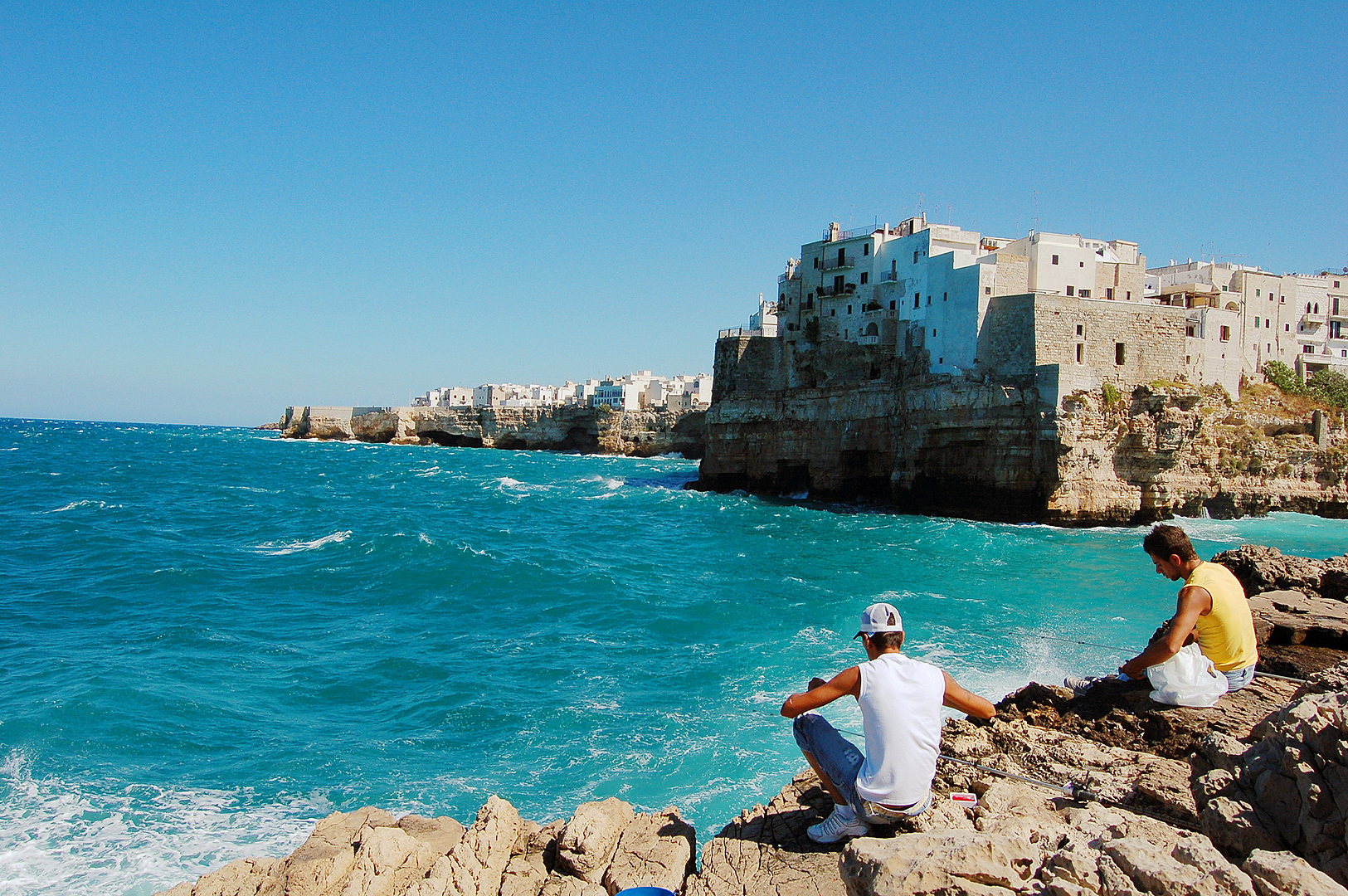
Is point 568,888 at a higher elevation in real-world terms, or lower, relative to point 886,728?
lower

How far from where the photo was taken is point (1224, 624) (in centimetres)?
669

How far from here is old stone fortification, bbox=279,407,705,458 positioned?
91188 mm

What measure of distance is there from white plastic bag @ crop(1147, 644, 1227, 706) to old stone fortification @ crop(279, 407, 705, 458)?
8098 cm

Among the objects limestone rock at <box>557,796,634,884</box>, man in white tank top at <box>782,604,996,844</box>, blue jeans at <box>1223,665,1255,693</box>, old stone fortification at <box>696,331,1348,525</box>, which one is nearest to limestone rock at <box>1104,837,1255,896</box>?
man in white tank top at <box>782,604,996,844</box>

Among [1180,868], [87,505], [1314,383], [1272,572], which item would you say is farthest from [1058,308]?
[87,505]

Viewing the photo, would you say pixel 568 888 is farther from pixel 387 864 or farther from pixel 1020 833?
pixel 1020 833

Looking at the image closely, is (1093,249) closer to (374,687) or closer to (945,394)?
(945,394)

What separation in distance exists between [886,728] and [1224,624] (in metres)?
4.00

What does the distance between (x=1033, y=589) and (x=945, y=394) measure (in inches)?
716

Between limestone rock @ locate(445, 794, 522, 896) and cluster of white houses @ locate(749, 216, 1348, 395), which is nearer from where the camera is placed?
limestone rock @ locate(445, 794, 522, 896)

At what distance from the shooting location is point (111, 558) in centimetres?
2386

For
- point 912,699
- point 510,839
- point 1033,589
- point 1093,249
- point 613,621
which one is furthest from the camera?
point 1093,249

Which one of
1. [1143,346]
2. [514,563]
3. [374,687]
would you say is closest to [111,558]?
[514,563]

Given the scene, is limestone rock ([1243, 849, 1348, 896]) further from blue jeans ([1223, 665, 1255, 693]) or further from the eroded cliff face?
the eroded cliff face
